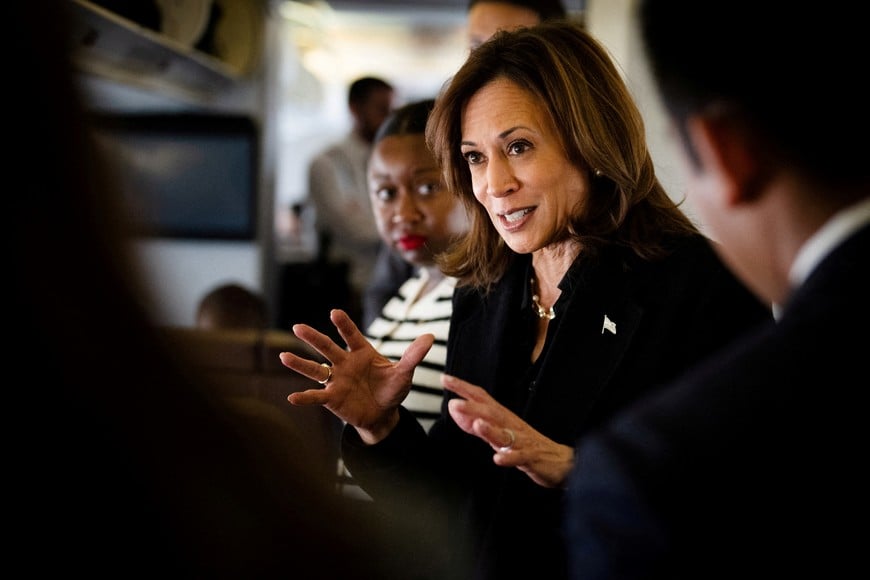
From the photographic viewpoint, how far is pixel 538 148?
1.51 m

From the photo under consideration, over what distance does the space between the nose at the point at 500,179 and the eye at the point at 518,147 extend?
0.02 m

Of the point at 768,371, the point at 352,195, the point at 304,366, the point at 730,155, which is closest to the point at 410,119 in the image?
A: the point at 304,366

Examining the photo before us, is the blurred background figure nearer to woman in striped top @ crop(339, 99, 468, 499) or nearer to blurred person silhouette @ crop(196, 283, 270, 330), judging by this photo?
woman in striped top @ crop(339, 99, 468, 499)

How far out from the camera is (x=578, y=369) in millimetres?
1412

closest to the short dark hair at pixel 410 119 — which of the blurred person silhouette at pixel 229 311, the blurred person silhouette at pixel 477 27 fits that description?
the blurred person silhouette at pixel 477 27

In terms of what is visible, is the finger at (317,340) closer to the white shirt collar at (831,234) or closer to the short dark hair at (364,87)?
the white shirt collar at (831,234)

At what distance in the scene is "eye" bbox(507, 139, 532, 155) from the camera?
4.98 ft

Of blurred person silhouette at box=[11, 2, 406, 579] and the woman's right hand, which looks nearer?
blurred person silhouette at box=[11, 2, 406, 579]

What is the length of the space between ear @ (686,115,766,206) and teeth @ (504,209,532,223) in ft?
2.66

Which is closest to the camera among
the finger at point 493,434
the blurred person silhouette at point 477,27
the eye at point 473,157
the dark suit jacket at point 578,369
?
the finger at point 493,434

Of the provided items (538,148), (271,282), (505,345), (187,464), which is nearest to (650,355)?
(505,345)

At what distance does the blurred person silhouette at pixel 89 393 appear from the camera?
551 millimetres

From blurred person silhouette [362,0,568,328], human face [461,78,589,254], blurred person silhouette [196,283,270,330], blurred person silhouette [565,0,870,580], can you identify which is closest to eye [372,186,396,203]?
blurred person silhouette [362,0,568,328]

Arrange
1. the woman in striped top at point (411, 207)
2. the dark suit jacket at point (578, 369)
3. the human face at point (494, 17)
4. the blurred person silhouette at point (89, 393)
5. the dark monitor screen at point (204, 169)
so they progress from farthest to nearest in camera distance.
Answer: the dark monitor screen at point (204, 169), the human face at point (494, 17), the woman in striped top at point (411, 207), the dark suit jacket at point (578, 369), the blurred person silhouette at point (89, 393)
